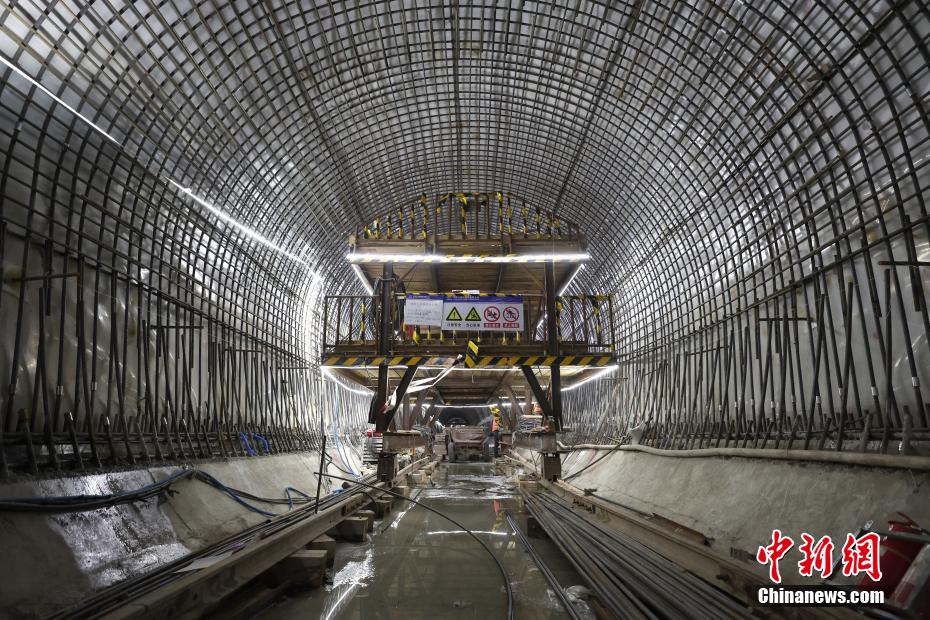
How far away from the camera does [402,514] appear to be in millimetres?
10156

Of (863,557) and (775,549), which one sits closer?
(863,557)

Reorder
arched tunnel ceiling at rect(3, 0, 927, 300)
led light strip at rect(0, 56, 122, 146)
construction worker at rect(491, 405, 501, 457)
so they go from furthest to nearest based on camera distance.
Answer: construction worker at rect(491, 405, 501, 457)
arched tunnel ceiling at rect(3, 0, 927, 300)
led light strip at rect(0, 56, 122, 146)

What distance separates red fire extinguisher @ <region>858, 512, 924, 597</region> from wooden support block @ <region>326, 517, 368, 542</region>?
19.0 feet

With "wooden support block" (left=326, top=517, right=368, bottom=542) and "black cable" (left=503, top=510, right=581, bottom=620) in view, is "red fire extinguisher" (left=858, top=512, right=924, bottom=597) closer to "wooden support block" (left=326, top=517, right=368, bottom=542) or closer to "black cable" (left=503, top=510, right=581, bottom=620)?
"black cable" (left=503, top=510, right=581, bottom=620)

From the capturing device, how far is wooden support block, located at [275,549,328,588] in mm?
4980

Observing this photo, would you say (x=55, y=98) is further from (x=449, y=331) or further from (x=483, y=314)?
(x=449, y=331)

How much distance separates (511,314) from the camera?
460 inches

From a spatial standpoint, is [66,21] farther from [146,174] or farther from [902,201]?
[902,201]

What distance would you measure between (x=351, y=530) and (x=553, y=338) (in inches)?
241

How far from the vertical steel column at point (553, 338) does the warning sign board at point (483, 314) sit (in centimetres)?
71

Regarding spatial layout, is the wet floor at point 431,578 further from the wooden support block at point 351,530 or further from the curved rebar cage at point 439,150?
the curved rebar cage at point 439,150

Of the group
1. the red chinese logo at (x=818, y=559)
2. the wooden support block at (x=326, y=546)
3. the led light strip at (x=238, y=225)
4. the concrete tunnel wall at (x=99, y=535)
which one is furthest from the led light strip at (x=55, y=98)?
the red chinese logo at (x=818, y=559)

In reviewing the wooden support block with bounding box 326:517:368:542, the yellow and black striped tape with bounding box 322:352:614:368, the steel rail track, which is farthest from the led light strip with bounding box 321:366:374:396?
the steel rail track

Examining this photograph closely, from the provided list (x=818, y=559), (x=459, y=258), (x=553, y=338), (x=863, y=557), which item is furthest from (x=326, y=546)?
(x=459, y=258)
